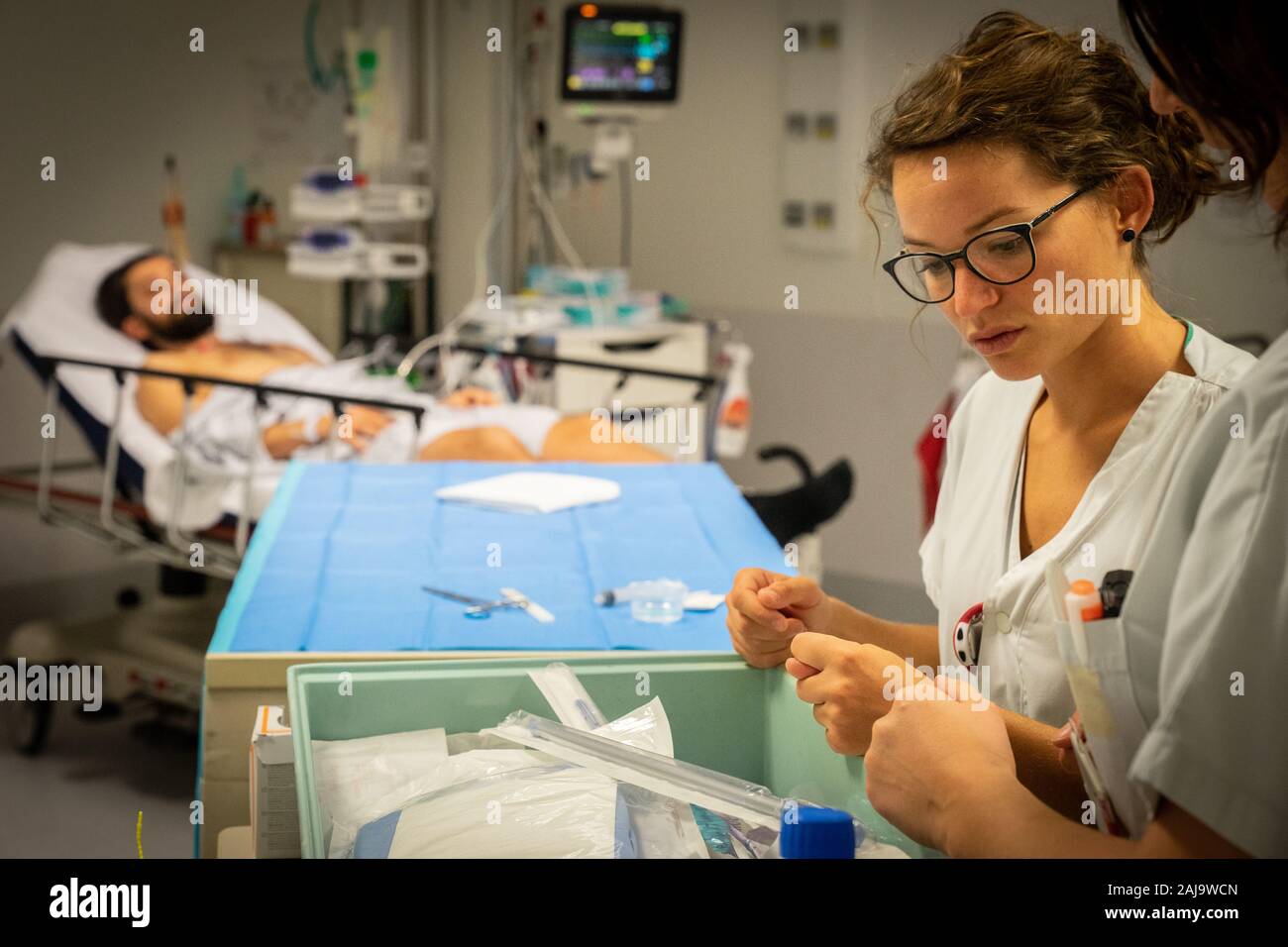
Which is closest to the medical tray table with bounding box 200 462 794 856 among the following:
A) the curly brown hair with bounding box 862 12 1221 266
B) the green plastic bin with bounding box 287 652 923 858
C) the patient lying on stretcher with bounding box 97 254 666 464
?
the green plastic bin with bounding box 287 652 923 858

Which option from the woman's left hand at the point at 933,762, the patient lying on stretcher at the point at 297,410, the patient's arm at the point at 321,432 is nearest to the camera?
the woman's left hand at the point at 933,762

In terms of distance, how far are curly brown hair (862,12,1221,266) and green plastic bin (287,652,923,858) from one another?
52 cm

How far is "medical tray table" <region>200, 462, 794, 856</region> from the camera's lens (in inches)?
62.0

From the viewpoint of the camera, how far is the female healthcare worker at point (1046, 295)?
1.13 m

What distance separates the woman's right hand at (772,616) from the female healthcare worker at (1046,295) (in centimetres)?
14

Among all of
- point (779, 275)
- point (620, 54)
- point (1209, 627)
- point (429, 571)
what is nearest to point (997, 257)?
point (1209, 627)

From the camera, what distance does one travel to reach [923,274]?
119 centimetres

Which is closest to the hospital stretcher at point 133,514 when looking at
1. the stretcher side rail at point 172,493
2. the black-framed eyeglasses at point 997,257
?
the stretcher side rail at point 172,493

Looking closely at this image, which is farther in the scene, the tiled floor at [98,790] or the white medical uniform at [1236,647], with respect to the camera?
the tiled floor at [98,790]

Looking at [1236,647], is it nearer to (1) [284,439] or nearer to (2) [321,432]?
(2) [321,432]

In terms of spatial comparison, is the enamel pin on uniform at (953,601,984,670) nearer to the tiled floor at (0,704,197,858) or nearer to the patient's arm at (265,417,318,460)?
the tiled floor at (0,704,197,858)

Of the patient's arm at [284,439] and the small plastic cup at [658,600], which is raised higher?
the small plastic cup at [658,600]

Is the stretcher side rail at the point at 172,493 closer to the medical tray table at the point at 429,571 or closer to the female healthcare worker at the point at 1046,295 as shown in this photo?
the medical tray table at the point at 429,571

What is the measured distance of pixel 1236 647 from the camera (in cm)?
71
